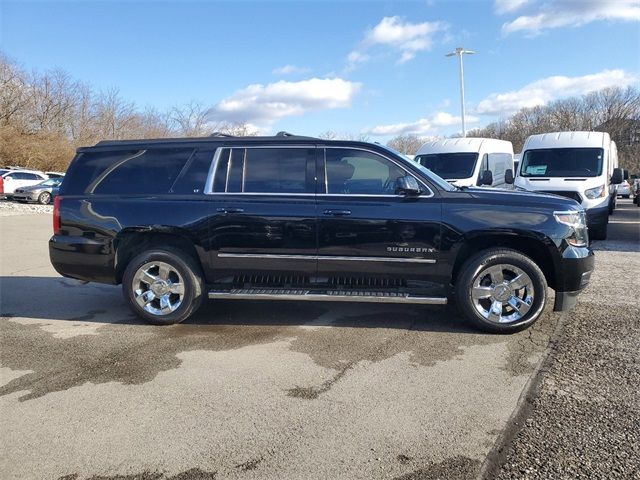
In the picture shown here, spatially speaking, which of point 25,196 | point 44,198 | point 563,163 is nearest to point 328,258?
point 563,163

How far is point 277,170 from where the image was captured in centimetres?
523

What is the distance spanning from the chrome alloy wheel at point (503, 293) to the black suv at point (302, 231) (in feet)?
0.04

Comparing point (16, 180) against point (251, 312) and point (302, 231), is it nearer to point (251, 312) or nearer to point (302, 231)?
point (251, 312)

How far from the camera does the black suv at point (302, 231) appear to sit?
16.1 feet

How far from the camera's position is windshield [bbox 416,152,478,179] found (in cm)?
1341

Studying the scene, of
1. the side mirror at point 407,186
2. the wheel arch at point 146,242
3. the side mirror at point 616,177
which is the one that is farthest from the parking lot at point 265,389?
the side mirror at point 616,177

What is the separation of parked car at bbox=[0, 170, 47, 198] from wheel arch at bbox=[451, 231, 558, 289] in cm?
2744

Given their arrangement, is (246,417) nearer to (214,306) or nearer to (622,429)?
(622,429)

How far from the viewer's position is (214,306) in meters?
6.11

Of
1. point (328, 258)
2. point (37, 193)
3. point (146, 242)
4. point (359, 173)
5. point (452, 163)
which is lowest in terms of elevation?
point (328, 258)

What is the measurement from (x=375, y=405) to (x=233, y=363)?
4.63ft

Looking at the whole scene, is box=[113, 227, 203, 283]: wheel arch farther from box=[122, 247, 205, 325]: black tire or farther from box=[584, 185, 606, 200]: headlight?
box=[584, 185, 606, 200]: headlight

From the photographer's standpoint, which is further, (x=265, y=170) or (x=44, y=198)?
(x=44, y=198)

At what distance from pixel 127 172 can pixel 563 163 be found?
10.5 metres
